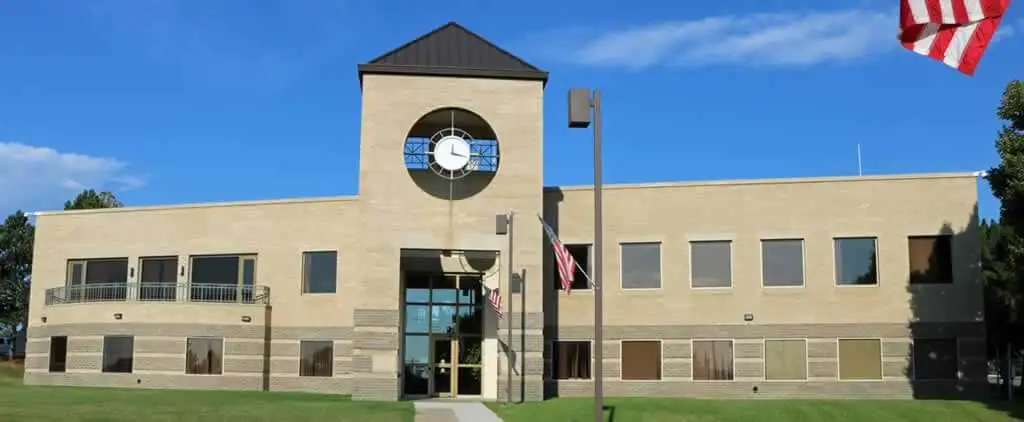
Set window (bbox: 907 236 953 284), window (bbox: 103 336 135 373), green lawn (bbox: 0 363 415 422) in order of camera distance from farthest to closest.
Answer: window (bbox: 103 336 135 373) → window (bbox: 907 236 953 284) → green lawn (bbox: 0 363 415 422)

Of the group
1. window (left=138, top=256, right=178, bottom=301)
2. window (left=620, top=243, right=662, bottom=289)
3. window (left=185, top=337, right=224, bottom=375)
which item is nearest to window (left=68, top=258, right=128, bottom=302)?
window (left=138, top=256, right=178, bottom=301)

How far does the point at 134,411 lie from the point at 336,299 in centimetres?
1250

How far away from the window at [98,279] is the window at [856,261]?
87.1ft

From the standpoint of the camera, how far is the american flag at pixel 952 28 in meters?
8.66

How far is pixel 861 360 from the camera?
3431 cm

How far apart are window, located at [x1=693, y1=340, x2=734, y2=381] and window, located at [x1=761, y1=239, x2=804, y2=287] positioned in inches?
105

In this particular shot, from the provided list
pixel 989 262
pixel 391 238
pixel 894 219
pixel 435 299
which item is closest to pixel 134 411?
pixel 391 238

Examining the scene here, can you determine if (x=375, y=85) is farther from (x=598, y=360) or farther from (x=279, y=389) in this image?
(x=598, y=360)

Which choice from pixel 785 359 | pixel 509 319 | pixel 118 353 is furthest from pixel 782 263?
pixel 118 353

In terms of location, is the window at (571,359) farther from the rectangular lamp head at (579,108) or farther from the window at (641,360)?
the rectangular lamp head at (579,108)

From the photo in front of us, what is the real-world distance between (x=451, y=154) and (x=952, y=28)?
2487 cm

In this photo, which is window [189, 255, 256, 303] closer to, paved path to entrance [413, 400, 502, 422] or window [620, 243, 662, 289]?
paved path to entrance [413, 400, 502, 422]

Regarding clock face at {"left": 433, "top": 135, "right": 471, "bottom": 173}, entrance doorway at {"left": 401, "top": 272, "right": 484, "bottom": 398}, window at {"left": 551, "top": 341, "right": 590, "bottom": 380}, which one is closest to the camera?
clock face at {"left": 433, "top": 135, "right": 471, "bottom": 173}

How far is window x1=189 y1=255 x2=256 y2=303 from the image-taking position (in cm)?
3762
